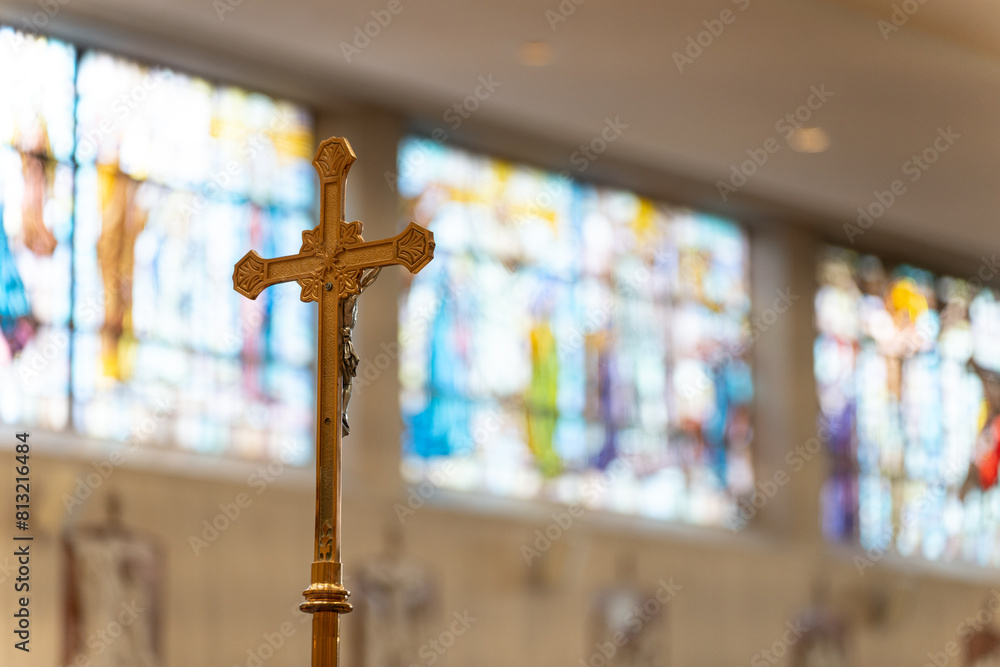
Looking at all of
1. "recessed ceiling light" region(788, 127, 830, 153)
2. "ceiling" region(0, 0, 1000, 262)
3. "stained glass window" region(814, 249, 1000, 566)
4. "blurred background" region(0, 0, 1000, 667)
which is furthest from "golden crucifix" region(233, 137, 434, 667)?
"stained glass window" region(814, 249, 1000, 566)

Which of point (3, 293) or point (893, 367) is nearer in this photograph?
point (3, 293)

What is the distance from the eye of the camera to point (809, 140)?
39.9 feet

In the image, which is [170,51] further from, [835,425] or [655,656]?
[835,425]

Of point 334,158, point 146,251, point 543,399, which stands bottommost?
point 334,158

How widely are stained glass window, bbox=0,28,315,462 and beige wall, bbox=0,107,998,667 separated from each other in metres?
0.37

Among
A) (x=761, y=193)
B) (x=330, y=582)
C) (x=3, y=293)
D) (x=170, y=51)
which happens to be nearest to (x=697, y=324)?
(x=761, y=193)

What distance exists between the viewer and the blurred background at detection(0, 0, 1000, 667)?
10203 mm

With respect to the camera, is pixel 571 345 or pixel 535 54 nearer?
pixel 535 54

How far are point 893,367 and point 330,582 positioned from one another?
42.9 ft

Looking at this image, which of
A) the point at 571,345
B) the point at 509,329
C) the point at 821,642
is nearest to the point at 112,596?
the point at 509,329

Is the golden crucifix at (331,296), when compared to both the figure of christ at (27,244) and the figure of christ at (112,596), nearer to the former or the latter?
the figure of christ at (112,596)

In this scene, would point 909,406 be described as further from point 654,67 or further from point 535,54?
point 535,54

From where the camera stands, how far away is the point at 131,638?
995cm

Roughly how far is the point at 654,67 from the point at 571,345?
3123 millimetres
